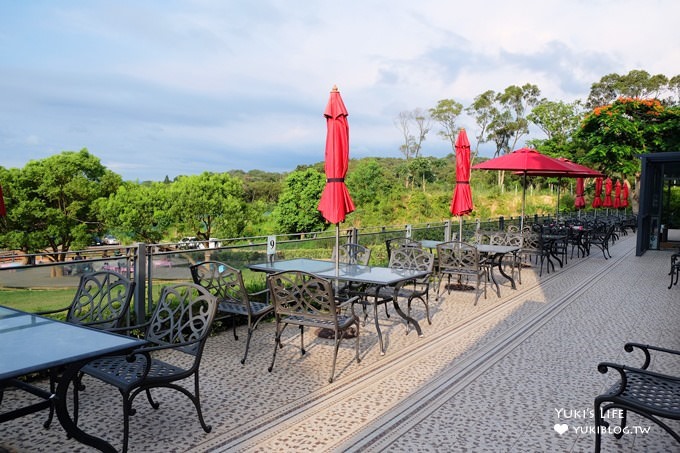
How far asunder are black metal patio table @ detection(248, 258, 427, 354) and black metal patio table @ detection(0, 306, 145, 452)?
2569mm

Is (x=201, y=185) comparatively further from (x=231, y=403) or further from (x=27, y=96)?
(x=231, y=403)

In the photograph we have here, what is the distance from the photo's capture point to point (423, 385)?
3.93 metres

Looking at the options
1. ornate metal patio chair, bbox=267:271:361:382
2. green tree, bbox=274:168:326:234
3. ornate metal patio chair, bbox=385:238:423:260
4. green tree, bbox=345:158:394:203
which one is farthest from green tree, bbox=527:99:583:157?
ornate metal patio chair, bbox=267:271:361:382

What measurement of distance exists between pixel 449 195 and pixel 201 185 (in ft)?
67.7

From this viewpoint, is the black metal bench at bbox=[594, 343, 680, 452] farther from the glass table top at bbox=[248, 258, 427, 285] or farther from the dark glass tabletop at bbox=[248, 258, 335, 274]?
the dark glass tabletop at bbox=[248, 258, 335, 274]

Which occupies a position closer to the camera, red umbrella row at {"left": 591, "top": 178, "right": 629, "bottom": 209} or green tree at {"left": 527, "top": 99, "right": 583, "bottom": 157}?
red umbrella row at {"left": 591, "top": 178, "right": 629, "bottom": 209}

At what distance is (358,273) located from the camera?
5.31 meters

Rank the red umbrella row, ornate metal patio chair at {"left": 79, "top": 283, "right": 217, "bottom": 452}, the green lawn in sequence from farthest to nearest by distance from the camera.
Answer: the red umbrella row → the green lawn → ornate metal patio chair at {"left": 79, "top": 283, "right": 217, "bottom": 452}

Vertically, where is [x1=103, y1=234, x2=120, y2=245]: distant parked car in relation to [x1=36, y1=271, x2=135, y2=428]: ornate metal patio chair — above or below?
below

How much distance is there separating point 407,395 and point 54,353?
2.52m

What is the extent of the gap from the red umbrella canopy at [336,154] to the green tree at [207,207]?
34.8 meters

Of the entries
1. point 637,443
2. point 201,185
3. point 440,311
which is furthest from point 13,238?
point 637,443

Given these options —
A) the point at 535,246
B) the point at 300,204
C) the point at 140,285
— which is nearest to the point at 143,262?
the point at 140,285

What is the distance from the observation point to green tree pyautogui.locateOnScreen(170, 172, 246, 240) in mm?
39031
